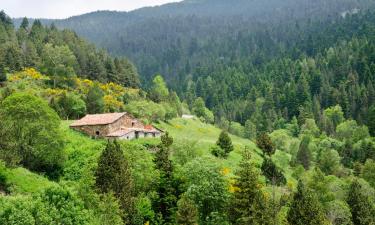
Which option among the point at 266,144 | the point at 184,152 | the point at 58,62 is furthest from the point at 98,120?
the point at 58,62

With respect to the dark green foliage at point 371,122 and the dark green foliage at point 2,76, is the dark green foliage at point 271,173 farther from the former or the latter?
the dark green foliage at point 371,122

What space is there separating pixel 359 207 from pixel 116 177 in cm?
3665

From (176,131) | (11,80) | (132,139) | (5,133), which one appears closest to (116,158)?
(5,133)

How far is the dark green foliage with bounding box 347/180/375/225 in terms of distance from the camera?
77.2m

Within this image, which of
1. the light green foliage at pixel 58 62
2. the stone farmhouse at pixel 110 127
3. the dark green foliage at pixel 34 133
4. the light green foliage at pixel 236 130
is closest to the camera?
the dark green foliage at pixel 34 133

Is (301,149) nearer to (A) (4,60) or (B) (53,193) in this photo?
(A) (4,60)

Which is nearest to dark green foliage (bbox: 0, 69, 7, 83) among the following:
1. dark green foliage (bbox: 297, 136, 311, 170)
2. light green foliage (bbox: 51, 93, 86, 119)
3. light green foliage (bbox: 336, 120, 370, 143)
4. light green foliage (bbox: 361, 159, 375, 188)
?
light green foliage (bbox: 51, 93, 86, 119)

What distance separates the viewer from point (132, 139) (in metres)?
91.0

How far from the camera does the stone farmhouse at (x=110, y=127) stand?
295 ft

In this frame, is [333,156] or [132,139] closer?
[132,139]

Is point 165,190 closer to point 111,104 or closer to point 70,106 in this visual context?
point 70,106

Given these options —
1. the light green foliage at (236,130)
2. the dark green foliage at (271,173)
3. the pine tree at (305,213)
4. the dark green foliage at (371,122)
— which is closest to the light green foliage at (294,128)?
the light green foliage at (236,130)

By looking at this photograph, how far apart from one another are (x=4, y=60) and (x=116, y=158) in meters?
80.2

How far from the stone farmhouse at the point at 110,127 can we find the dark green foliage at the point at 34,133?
593 inches
